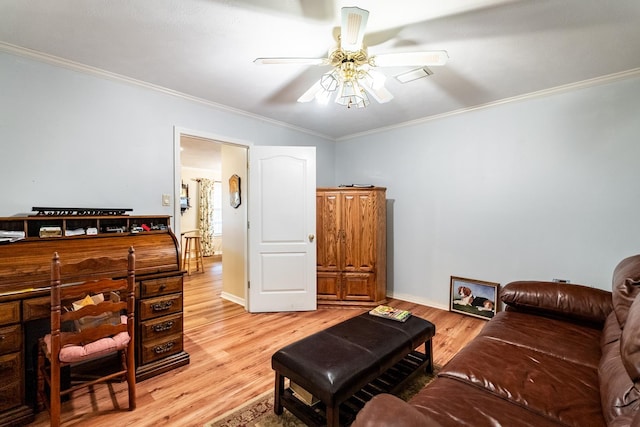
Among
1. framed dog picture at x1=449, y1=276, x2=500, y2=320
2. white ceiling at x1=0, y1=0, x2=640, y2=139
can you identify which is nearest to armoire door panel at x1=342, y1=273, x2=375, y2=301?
framed dog picture at x1=449, y1=276, x2=500, y2=320

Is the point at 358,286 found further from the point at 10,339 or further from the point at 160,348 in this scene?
the point at 10,339

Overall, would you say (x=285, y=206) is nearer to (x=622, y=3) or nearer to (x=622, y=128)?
(x=622, y=3)

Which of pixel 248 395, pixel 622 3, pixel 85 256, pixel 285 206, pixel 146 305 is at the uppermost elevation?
pixel 622 3

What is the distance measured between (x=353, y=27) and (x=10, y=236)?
2.54 meters

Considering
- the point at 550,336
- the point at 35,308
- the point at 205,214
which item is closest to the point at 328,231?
the point at 550,336

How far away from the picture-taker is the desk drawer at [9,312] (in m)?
1.67

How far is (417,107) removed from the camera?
3355 mm

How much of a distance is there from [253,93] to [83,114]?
1483mm

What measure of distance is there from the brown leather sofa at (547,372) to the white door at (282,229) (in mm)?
2209

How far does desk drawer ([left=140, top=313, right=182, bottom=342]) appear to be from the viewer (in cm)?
222

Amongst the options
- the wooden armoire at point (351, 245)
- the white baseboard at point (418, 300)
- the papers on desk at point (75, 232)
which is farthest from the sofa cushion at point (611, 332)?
the papers on desk at point (75, 232)

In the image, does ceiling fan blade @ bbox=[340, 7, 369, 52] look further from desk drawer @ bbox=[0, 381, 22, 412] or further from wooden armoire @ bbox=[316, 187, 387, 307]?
desk drawer @ bbox=[0, 381, 22, 412]

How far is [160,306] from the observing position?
7.52 ft

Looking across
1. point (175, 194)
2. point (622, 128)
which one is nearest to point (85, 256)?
point (175, 194)
